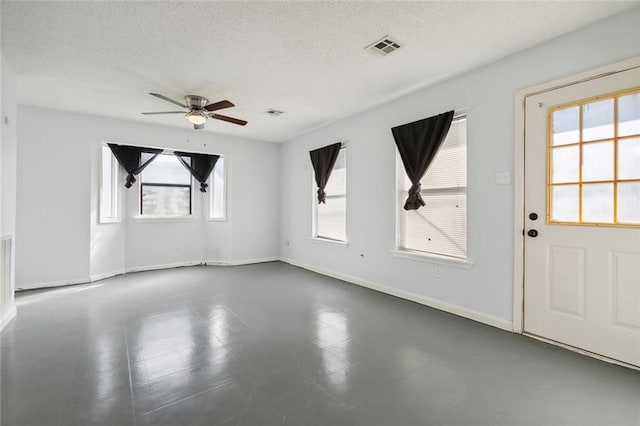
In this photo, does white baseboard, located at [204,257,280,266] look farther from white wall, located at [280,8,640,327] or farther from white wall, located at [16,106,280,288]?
white wall, located at [280,8,640,327]

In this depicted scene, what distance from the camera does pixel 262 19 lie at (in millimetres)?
2264

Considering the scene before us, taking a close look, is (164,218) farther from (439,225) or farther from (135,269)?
(439,225)

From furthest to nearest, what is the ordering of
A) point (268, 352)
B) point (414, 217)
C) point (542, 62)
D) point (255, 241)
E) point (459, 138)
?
point (255, 241), point (414, 217), point (459, 138), point (542, 62), point (268, 352)

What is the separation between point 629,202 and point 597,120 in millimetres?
679

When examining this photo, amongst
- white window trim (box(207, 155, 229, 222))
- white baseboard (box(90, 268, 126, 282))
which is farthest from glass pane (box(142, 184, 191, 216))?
white baseboard (box(90, 268, 126, 282))

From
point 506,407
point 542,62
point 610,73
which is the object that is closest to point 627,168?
point 610,73

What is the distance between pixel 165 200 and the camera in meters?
5.91

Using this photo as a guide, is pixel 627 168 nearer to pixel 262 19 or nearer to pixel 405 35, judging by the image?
pixel 405 35

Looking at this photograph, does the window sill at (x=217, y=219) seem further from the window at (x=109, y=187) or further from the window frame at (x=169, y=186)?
the window at (x=109, y=187)

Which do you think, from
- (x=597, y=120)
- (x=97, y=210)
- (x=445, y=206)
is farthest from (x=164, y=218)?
(x=597, y=120)

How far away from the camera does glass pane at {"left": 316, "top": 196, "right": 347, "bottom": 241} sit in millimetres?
4945

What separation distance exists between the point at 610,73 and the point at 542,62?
0.51 m

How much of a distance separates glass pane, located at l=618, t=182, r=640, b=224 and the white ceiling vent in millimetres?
2090

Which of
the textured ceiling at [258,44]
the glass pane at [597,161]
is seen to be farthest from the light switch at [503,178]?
the textured ceiling at [258,44]
